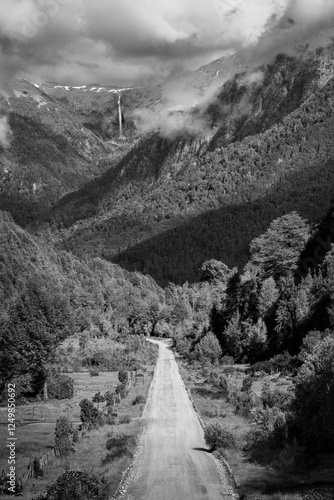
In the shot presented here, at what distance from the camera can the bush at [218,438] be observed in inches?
1495

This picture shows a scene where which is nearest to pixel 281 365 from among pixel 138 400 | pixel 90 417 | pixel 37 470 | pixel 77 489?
pixel 138 400

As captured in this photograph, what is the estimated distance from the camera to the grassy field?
33719mm

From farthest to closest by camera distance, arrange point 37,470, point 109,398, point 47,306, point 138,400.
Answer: point 47,306
point 109,398
point 138,400
point 37,470

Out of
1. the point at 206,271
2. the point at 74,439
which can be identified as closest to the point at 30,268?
the point at 206,271

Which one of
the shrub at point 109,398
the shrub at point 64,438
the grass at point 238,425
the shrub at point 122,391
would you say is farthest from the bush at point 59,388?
→ the shrub at point 64,438

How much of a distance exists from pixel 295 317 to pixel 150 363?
32075 millimetres

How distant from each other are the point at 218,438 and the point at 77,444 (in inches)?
386

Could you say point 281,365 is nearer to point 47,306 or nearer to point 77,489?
point 47,306

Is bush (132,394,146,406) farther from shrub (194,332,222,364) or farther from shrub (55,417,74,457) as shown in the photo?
shrub (194,332,222,364)

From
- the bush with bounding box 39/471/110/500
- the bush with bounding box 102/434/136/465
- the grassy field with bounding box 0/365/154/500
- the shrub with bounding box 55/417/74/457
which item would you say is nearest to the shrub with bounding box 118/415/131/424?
the grassy field with bounding box 0/365/154/500

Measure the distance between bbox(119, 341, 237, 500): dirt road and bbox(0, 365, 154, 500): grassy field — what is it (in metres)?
1.10

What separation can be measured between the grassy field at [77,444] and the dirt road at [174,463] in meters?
1.10

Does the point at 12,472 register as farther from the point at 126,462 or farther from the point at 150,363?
the point at 150,363

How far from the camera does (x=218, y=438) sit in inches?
1506
